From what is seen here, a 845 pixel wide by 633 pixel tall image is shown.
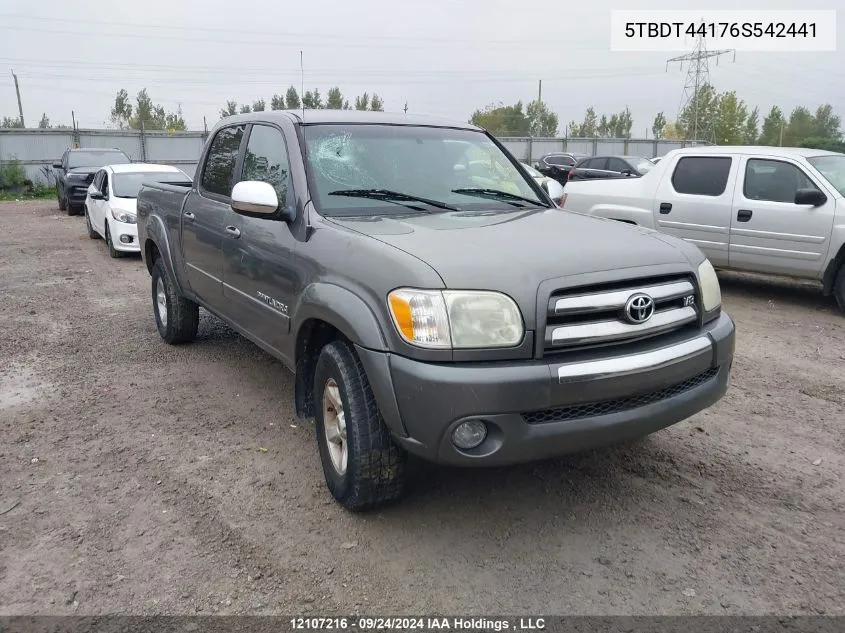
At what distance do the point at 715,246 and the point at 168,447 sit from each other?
6467 millimetres

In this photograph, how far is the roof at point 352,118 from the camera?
4164mm

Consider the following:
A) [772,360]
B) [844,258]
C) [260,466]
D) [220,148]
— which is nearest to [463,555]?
[260,466]

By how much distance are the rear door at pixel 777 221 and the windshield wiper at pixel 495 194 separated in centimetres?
438

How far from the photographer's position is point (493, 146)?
15.3 feet

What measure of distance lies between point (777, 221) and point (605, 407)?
5.67 metres

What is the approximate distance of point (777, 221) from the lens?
746cm

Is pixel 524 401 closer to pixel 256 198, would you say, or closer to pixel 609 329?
pixel 609 329

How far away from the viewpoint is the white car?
11.1 m

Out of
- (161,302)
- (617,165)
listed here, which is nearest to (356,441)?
(161,302)

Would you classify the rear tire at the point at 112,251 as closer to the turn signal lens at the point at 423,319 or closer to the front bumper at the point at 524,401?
the front bumper at the point at 524,401

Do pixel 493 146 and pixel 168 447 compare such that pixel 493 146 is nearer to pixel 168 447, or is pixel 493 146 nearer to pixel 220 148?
pixel 220 148

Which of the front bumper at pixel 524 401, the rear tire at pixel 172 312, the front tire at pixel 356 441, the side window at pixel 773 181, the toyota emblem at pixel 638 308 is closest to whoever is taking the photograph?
the front bumper at pixel 524 401

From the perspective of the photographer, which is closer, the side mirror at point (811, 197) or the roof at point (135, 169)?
the side mirror at point (811, 197)

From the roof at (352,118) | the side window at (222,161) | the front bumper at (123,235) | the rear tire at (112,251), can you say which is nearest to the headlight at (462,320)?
the roof at (352,118)
